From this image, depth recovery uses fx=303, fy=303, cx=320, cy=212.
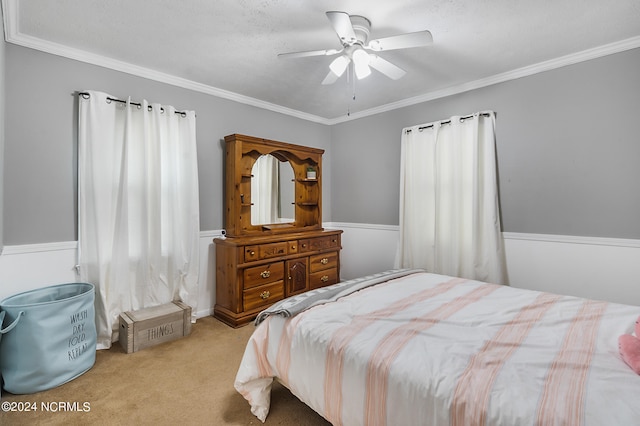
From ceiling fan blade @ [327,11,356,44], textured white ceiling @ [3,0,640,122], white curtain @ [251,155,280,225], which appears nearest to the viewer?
ceiling fan blade @ [327,11,356,44]

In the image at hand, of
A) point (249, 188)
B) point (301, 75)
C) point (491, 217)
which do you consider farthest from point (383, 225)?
point (301, 75)

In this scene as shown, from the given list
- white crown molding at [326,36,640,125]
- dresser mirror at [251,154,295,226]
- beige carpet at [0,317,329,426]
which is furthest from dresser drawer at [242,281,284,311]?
white crown molding at [326,36,640,125]

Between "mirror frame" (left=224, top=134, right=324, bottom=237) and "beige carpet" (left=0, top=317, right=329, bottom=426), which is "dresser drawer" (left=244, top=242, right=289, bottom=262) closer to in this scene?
"mirror frame" (left=224, top=134, right=324, bottom=237)

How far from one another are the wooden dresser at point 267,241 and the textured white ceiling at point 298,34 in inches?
33.4

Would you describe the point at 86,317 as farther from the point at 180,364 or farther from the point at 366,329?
the point at 366,329

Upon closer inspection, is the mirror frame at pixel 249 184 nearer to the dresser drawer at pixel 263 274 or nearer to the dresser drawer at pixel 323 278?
the dresser drawer at pixel 263 274

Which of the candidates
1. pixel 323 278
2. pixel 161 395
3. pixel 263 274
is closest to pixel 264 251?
pixel 263 274

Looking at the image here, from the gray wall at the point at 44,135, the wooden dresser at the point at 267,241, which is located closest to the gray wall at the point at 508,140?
the gray wall at the point at 44,135

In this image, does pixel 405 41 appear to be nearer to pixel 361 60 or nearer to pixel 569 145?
pixel 361 60

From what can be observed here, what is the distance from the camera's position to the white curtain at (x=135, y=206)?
247 centimetres

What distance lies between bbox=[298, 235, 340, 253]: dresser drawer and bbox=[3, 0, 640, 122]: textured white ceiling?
175 cm

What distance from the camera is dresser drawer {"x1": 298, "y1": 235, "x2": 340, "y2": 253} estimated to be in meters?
3.53

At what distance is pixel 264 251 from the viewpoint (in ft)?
10.3

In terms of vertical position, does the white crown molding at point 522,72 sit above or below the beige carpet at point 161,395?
above
